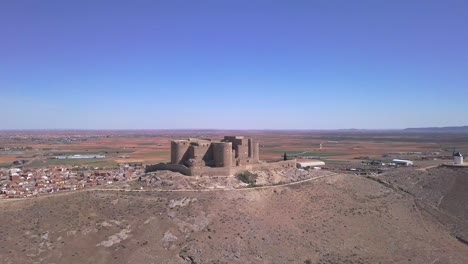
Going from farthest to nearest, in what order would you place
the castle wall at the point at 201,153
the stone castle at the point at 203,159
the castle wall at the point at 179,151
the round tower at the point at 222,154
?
the castle wall at the point at 179,151, the castle wall at the point at 201,153, the round tower at the point at 222,154, the stone castle at the point at 203,159

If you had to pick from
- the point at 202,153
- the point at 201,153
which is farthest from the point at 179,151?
the point at 202,153

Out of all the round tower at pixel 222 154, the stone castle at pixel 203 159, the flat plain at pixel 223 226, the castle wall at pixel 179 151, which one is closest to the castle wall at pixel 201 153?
the stone castle at pixel 203 159

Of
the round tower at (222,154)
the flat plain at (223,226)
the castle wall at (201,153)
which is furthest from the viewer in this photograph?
the castle wall at (201,153)

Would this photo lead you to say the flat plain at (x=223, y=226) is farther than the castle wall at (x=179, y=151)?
No

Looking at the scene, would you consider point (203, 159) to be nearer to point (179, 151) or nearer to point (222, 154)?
point (222, 154)

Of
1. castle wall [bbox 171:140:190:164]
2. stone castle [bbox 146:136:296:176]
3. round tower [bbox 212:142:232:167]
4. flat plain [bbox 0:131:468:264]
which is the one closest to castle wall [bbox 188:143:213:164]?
stone castle [bbox 146:136:296:176]

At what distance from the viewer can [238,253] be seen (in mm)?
32344

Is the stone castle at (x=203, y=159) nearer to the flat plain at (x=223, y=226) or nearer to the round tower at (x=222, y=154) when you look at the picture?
the round tower at (x=222, y=154)

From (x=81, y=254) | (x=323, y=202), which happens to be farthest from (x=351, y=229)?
(x=81, y=254)

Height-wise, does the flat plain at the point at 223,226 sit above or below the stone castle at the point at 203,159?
below

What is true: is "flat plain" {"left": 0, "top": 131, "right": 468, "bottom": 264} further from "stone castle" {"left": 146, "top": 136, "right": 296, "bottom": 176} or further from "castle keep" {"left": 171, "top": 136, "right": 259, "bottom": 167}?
"castle keep" {"left": 171, "top": 136, "right": 259, "bottom": 167}

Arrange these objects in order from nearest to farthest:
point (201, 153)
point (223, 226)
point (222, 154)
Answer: point (223, 226) → point (222, 154) → point (201, 153)

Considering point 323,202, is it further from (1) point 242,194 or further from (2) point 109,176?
(2) point 109,176

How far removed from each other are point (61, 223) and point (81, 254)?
15.6 ft
